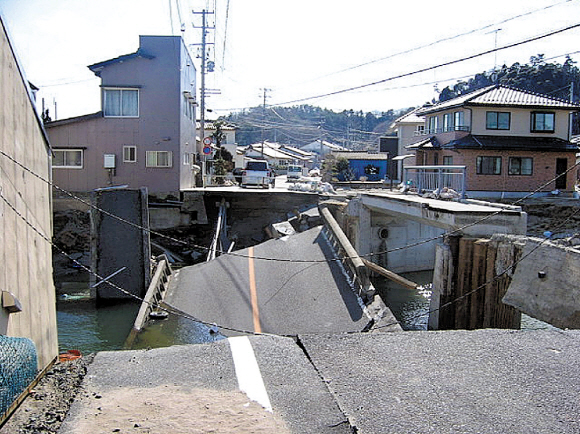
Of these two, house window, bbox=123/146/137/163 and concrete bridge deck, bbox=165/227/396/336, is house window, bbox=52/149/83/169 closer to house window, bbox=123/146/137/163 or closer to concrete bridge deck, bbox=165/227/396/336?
house window, bbox=123/146/137/163

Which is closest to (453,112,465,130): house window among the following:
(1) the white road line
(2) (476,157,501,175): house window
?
(2) (476,157,501,175): house window

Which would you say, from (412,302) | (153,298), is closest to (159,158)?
(412,302)

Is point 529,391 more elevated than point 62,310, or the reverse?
point 529,391

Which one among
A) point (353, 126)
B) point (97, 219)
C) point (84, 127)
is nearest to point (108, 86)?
point (84, 127)

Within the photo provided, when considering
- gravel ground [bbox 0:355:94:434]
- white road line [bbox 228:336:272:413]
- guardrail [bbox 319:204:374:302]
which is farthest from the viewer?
guardrail [bbox 319:204:374:302]

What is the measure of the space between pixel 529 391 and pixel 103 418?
278 cm

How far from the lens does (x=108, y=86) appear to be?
28969 mm

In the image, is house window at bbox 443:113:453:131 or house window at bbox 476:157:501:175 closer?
house window at bbox 476:157:501:175

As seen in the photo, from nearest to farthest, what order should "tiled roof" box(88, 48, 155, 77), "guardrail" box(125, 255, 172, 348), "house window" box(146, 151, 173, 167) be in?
1. "guardrail" box(125, 255, 172, 348)
2. "tiled roof" box(88, 48, 155, 77)
3. "house window" box(146, 151, 173, 167)

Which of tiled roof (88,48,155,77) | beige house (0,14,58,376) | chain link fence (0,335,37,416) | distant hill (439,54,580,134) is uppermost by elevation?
distant hill (439,54,580,134)

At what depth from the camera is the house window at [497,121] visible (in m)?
32.5

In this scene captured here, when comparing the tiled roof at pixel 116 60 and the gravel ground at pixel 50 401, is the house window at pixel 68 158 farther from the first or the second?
the gravel ground at pixel 50 401

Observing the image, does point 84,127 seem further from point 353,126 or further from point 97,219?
point 353,126

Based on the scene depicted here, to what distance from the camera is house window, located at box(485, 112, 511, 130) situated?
32.5 m
